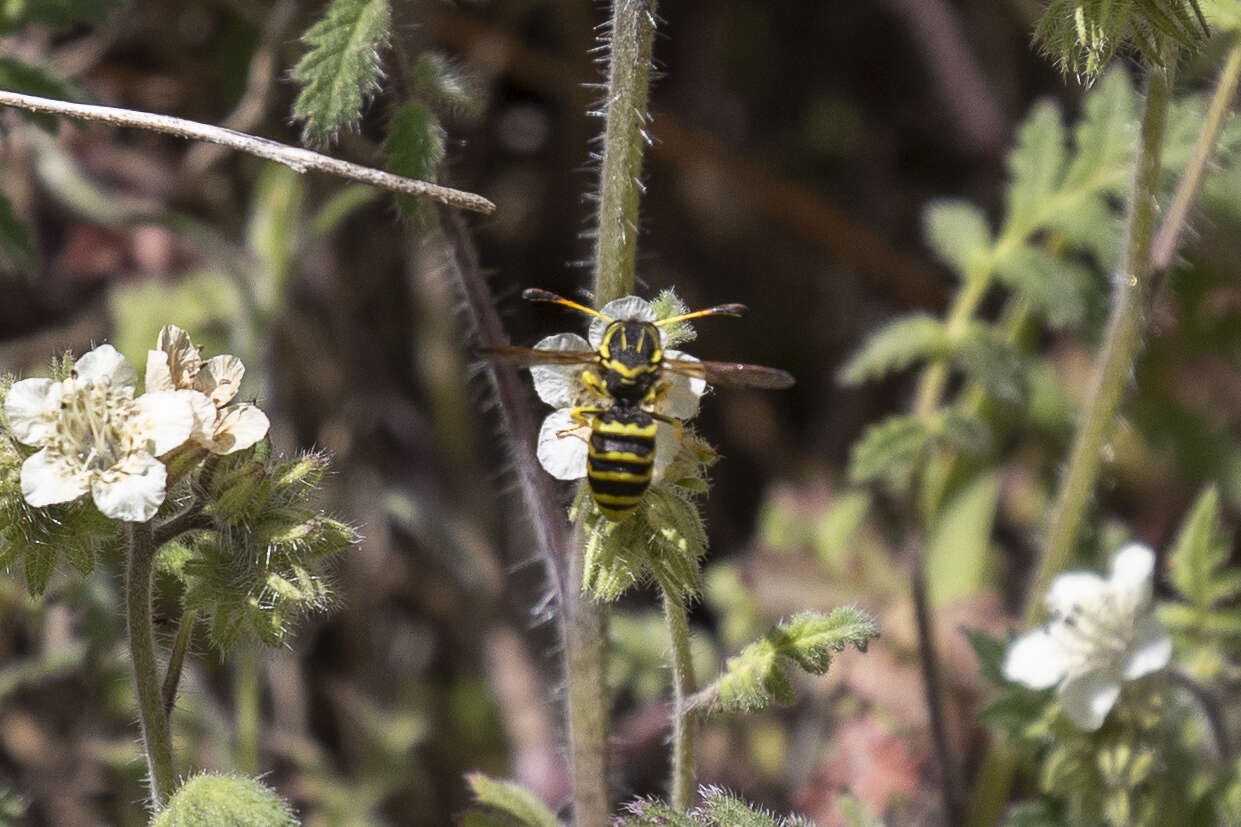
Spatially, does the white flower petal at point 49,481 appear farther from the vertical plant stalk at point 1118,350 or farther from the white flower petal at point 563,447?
the vertical plant stalk at point 1118,350

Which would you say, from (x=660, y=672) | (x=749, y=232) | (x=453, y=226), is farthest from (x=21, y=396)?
(x=749, y=232)

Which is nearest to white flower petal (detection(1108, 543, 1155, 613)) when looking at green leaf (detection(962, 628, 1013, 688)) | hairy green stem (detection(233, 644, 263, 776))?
green leaf (detection(962, 628, 1013, 688))

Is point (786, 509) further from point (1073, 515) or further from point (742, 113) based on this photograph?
point (742, 113)

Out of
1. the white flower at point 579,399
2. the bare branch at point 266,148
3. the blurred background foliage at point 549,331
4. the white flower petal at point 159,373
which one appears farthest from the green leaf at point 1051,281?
the white flower petal at point 159,373

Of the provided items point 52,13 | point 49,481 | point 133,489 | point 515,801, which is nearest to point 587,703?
point 515,801

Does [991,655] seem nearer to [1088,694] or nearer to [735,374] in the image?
[1088,694]

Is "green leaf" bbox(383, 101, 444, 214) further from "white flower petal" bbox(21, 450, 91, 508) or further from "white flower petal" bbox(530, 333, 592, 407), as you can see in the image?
"white flower petal" bbox(21, 450, 91, 508)
